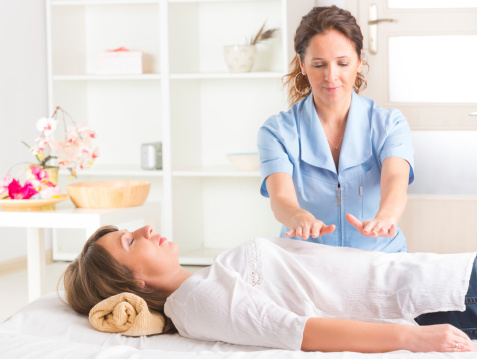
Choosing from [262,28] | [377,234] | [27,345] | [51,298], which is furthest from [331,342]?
[262,28]

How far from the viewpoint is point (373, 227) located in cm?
163

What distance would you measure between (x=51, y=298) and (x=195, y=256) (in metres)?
2.21

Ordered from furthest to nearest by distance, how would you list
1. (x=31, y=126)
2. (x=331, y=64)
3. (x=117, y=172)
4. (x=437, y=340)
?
(x=31, y=126), (x=117, y=172), (x=331, y=64), (x=437, y=340)

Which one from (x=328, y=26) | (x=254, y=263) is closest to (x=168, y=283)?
(x=254, y=263)

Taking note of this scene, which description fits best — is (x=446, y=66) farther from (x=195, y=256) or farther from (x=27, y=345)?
(x=27, y=345)

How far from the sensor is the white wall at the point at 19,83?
3.93m

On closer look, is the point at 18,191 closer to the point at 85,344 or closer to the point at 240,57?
the point at 85,344

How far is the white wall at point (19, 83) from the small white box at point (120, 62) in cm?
42

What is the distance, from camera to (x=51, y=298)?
1875 mm

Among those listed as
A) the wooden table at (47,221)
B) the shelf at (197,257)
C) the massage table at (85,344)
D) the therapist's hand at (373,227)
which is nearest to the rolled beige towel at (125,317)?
the massage table at (85,344)

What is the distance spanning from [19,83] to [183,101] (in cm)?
95

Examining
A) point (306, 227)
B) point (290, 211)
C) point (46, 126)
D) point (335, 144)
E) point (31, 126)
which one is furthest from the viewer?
point (31, 126)

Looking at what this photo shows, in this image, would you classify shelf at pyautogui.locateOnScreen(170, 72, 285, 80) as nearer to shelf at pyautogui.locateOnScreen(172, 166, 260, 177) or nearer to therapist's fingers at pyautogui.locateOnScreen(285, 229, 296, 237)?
shelf at pyautogui.locateOnScreen(172, 166, 260, 177)

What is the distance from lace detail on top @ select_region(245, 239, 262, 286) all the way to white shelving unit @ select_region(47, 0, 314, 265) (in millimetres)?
2274
